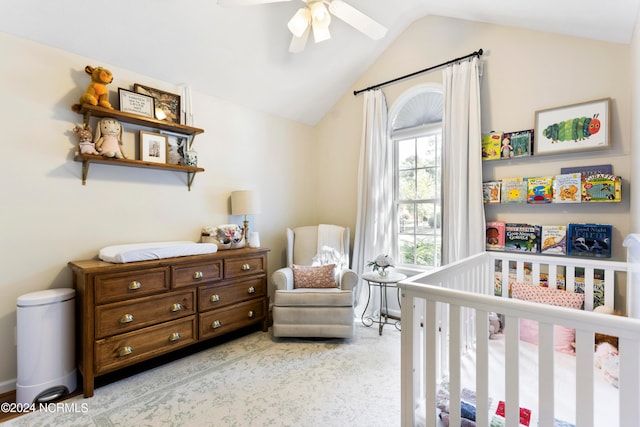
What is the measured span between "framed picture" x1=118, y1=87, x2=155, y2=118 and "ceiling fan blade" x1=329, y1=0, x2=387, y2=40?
5.30ft

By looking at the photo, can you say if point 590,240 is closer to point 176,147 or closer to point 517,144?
point 517,144

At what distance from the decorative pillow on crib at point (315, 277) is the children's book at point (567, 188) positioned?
196cm

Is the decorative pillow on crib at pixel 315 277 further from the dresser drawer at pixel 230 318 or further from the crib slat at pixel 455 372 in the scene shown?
the crib slat at pixel 455 372

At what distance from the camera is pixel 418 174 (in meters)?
3.32

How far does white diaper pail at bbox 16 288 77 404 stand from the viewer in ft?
6.00

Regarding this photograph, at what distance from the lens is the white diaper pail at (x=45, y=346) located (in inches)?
72.0

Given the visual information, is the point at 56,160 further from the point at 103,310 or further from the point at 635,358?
the point at 635,358

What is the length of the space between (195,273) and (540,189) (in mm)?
2840

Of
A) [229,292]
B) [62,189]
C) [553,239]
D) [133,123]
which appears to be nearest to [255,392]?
[229,292]

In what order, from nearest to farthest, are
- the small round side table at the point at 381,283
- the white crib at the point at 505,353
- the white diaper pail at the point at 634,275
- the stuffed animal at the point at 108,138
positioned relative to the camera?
the white crib at the point at 505,353 < the white diaper pail at the point at 634,275 < the stuffed animal at the point at 108,138 < the small round side table at the point at 381,283

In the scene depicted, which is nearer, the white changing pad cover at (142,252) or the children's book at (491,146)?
the white changing pad cover at (142,252)

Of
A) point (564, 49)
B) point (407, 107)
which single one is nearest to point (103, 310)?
point (407, 107)

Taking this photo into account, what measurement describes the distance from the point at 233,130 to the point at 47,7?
159cm

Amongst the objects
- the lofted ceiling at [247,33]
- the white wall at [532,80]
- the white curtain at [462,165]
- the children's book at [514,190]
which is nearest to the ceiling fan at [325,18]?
the lofted ceiling at [247,33]
